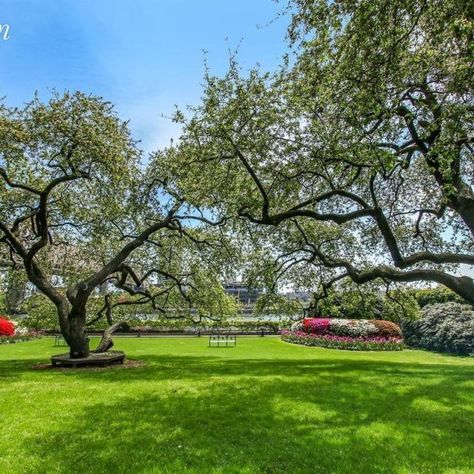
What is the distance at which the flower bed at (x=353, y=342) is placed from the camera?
1156 inches

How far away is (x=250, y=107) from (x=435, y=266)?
10.1 metres

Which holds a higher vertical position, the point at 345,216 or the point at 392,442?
the point at 345,216

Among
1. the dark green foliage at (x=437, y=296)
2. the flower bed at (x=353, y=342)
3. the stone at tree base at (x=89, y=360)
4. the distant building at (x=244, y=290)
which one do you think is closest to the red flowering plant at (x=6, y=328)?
the distant building at (x=244, y=290)

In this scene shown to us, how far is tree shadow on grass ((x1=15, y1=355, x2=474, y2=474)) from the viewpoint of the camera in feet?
20.2

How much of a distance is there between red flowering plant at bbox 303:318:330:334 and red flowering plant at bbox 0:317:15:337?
78.5 feet

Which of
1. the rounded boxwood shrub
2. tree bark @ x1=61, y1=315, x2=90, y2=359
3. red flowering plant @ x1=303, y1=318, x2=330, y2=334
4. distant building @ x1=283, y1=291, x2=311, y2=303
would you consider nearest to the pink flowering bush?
red flowering plant @ x1=303, y1=318, x2=330, y2=334

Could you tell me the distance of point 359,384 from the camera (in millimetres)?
12008

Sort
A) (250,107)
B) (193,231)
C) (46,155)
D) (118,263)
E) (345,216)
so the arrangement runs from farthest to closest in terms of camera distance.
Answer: (193,231) → (118,263) → (46,155) → (250,107) → (345,216)

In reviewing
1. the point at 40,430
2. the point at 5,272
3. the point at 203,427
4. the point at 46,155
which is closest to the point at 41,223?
the point at 46,155

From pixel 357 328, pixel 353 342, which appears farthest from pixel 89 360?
pixel 357 328

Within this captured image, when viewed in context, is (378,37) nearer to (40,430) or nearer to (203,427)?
(203,427)

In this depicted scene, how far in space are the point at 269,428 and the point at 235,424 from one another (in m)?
0.68

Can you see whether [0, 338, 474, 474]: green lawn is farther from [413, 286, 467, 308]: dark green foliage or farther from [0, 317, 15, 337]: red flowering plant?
[413, 286, 467, 308]: dark green foliage

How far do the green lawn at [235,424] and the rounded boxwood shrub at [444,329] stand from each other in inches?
684
